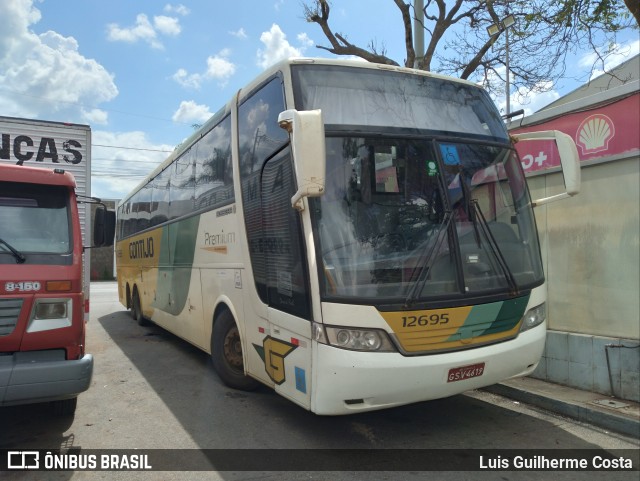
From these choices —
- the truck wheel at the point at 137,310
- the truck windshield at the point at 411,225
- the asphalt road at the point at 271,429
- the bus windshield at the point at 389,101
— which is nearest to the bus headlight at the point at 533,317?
the truck windshield at the point at 411,225

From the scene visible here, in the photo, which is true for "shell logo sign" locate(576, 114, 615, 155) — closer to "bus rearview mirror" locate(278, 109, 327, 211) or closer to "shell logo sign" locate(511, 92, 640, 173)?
"shell logo sign" locate(511, 92, 640, 173)

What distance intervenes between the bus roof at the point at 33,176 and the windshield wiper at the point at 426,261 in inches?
138

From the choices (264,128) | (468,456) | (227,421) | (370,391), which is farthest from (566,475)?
(264,128)

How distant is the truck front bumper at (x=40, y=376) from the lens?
12.8ft

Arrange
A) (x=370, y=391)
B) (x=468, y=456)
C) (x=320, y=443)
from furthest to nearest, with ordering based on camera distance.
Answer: (x=320, y=443) < (x=468, y=456) < (x=370, y=391)

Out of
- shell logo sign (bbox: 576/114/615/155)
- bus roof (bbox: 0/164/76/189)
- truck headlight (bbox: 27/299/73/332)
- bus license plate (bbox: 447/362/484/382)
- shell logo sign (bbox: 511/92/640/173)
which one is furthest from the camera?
shell logo sign (bbox: 576/114/615/155)

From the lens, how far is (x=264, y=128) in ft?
16.4

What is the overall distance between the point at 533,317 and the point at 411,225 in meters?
1.57

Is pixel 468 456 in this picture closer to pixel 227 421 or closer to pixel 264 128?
pixel 227 421

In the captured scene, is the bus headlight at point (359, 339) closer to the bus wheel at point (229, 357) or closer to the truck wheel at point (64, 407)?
the bus wheel at point (229, 357)

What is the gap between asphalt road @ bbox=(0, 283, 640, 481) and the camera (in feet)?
12.8

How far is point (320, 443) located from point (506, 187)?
3.02 m

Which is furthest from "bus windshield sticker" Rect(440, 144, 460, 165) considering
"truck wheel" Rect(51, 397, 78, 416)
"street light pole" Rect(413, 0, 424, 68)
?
"street light pole" Rect(413, 0, 424, 68)

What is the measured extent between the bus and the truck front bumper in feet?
5.50
